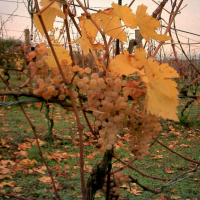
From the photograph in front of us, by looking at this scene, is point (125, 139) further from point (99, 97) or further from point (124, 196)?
point (99, 97)

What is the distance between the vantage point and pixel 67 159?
7.72 ft

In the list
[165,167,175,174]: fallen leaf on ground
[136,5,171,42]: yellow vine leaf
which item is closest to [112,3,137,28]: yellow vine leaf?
[136,5,171,42]: yellow vine leaf

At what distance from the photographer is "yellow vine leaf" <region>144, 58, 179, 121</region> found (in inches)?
14.7

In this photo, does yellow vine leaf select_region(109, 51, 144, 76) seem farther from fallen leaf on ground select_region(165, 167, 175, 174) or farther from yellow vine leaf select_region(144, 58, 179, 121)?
fallen leaf on ground select_region(165, 167, 175, 174)

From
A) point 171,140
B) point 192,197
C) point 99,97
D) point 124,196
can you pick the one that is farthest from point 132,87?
point 171,140

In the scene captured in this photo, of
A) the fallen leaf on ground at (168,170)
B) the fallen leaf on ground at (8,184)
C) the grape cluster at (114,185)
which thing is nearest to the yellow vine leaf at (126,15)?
the grape cluster at (114,185)

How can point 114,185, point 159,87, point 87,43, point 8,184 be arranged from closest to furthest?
point 159,87 → point 87,43 → point 114,185 → point 8,184

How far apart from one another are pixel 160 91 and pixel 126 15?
0.50 feet

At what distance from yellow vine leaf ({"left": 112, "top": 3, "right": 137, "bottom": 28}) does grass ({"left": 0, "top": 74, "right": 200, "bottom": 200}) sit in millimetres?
830

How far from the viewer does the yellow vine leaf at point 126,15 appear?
15.9 inches

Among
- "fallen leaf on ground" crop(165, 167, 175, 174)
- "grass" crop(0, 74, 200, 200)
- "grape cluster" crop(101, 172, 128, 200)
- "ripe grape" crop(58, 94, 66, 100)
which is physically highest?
"ripe grape" crop(58, 94, 66, 100)

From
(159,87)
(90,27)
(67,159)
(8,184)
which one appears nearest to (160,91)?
(159,87)

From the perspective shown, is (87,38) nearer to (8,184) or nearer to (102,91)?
(102,91)

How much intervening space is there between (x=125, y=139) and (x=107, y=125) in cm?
273
